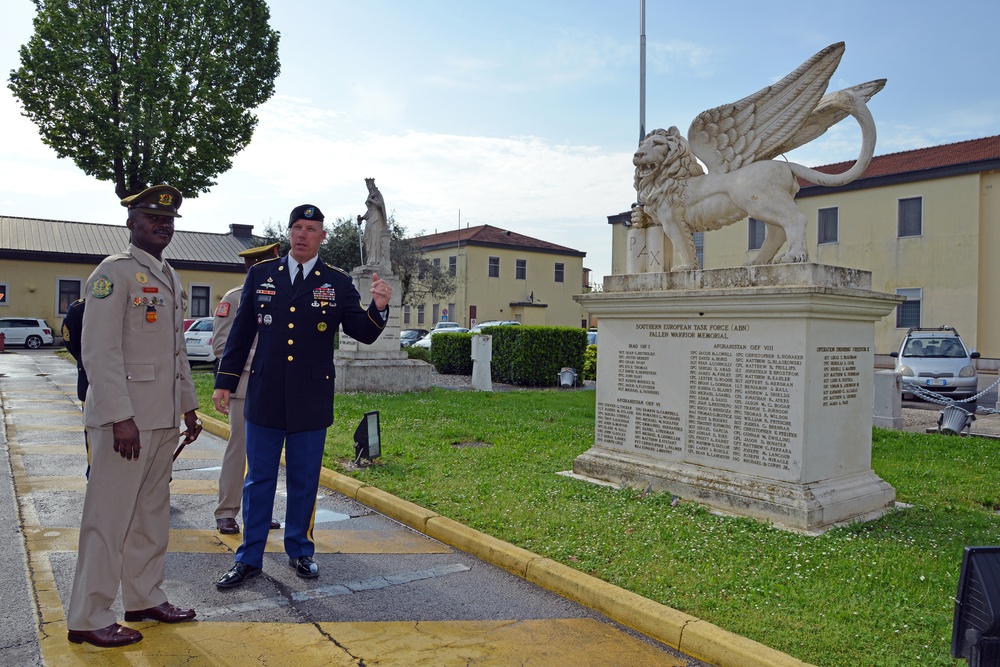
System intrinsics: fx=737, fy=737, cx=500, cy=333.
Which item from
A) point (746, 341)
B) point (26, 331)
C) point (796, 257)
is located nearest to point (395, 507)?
point (746, 341)

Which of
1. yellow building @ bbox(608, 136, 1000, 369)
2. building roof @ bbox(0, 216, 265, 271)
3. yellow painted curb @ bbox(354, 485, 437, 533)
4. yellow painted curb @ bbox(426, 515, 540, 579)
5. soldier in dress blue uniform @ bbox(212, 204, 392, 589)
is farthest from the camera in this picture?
building roof @ bbox(0, 216, 265, 271)

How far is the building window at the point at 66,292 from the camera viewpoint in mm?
39500

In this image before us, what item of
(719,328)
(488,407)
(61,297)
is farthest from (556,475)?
(61,297)

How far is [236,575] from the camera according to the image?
4328mm

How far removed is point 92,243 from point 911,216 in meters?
41.1

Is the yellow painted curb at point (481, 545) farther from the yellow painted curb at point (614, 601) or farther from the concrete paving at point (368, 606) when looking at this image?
the yellow painted curb at point (614, 601)

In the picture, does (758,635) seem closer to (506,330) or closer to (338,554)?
(338,554)

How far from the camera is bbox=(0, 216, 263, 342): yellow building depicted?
3847cm

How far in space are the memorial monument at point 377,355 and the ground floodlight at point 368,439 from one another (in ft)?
24.1

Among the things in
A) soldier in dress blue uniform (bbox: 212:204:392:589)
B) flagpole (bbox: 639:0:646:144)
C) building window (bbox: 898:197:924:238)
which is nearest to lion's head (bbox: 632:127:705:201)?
soldier in dress blue uniform (bbox: 212:204:392:589)

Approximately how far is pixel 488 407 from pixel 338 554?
24.4 ft

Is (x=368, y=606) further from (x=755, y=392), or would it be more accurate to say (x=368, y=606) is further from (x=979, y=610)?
(x=755, y=392)

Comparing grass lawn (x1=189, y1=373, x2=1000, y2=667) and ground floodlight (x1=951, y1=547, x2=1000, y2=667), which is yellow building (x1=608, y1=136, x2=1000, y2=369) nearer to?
grass lawn (x1=189, y1=373, x2=1000, y2=667)

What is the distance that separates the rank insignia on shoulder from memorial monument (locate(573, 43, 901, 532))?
4305mm
